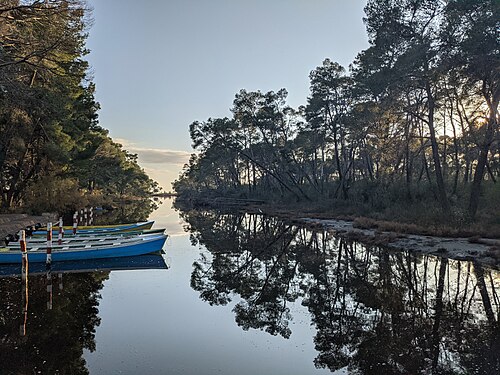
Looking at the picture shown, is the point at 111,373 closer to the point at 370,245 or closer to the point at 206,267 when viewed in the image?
the point at 206,267

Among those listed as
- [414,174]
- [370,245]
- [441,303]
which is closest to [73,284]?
[441,303]

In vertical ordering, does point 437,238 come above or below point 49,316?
above

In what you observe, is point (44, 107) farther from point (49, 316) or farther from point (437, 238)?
point (437, 238)

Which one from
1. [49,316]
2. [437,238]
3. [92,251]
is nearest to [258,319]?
[49,316]

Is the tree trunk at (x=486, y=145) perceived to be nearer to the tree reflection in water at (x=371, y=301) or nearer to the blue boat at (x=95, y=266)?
the tree reflection in water at (x=371, y=301)

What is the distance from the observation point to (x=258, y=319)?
7.90 m

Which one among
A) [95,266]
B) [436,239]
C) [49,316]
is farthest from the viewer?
[436,239]

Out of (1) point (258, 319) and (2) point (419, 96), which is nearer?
(1) point (258, 319)

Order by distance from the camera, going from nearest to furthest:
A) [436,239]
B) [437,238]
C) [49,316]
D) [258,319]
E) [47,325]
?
[47,325] < [49,316] < [258,319] < [436,239] < [437,238]

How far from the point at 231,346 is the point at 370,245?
11749mm

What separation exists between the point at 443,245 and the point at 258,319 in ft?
32.5

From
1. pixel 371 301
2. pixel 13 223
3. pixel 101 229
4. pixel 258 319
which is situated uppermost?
pixel 13 223

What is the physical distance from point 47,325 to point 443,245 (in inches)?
535

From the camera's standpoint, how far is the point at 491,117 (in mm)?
16375
